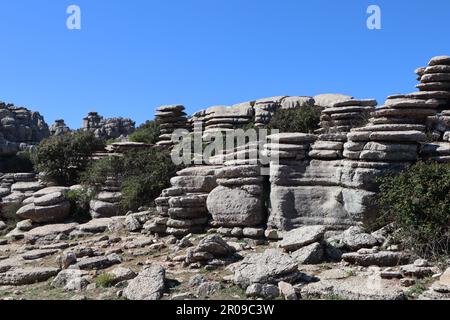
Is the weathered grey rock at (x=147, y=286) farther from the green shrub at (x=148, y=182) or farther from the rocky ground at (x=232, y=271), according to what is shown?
the green shrub at (x=148, y=182)

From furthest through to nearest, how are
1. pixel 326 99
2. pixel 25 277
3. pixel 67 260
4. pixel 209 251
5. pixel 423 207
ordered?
pixel 326 99 < pixel 67 260 < pixel 25 277 < pixel 209 251 < pixel 423 207

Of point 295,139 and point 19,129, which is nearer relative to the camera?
point 295,139

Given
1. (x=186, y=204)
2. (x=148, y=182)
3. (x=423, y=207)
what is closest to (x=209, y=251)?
(x=186, y=204)

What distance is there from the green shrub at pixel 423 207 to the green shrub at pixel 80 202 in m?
9.66

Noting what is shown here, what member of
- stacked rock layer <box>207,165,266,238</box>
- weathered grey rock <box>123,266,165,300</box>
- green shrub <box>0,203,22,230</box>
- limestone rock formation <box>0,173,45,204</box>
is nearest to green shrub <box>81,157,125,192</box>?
green shrub <box>0,203,22,230</box>

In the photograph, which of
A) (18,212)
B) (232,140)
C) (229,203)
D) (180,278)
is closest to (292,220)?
(229,203)

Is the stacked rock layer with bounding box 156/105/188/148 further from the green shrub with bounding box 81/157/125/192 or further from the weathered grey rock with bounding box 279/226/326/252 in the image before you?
the weathered grey rock with bounding box 279/226/326/252

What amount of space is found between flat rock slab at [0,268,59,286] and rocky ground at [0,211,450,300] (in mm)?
18

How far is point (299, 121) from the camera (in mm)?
16453

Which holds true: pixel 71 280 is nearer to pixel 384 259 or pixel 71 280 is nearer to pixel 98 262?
pixel 98 262

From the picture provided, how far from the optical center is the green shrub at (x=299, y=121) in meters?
16.4

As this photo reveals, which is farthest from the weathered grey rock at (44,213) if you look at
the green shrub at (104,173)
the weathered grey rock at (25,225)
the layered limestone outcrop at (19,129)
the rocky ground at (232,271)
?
the layered limestone outcrop at (19,129)

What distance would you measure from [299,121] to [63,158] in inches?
376

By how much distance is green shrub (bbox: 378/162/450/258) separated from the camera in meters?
8.30
